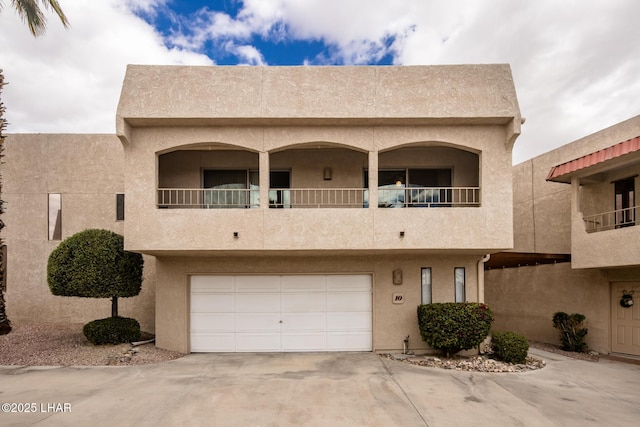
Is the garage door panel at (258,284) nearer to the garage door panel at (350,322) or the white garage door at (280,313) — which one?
the white garage door at (280,313)

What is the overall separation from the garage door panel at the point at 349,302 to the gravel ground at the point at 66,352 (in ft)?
14.6

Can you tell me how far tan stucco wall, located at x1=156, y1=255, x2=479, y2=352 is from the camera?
1068 cm

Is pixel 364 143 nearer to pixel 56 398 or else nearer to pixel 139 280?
pixel 139 280

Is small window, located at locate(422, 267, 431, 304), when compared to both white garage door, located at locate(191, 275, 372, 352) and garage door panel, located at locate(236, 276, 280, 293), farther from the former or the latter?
garage door panel, located at locate(236, 276, 280, 293)

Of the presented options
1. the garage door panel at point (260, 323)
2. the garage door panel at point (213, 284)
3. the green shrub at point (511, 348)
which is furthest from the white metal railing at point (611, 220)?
the garage door panel at point (213, 284)

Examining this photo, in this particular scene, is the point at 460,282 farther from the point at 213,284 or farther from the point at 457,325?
the point at 213,284

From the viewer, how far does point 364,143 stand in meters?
9.84

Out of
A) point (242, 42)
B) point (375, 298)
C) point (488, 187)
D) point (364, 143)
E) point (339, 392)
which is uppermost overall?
point (242, 42)

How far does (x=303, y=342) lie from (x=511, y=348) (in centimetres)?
549

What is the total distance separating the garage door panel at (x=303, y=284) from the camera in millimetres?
10914

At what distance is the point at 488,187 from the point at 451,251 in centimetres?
191

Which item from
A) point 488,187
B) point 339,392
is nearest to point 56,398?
point 339,392

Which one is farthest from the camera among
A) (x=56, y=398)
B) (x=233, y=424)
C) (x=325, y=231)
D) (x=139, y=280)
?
(x=139, y=280)

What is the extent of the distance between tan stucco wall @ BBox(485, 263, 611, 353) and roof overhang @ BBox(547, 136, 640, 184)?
3.06 m
